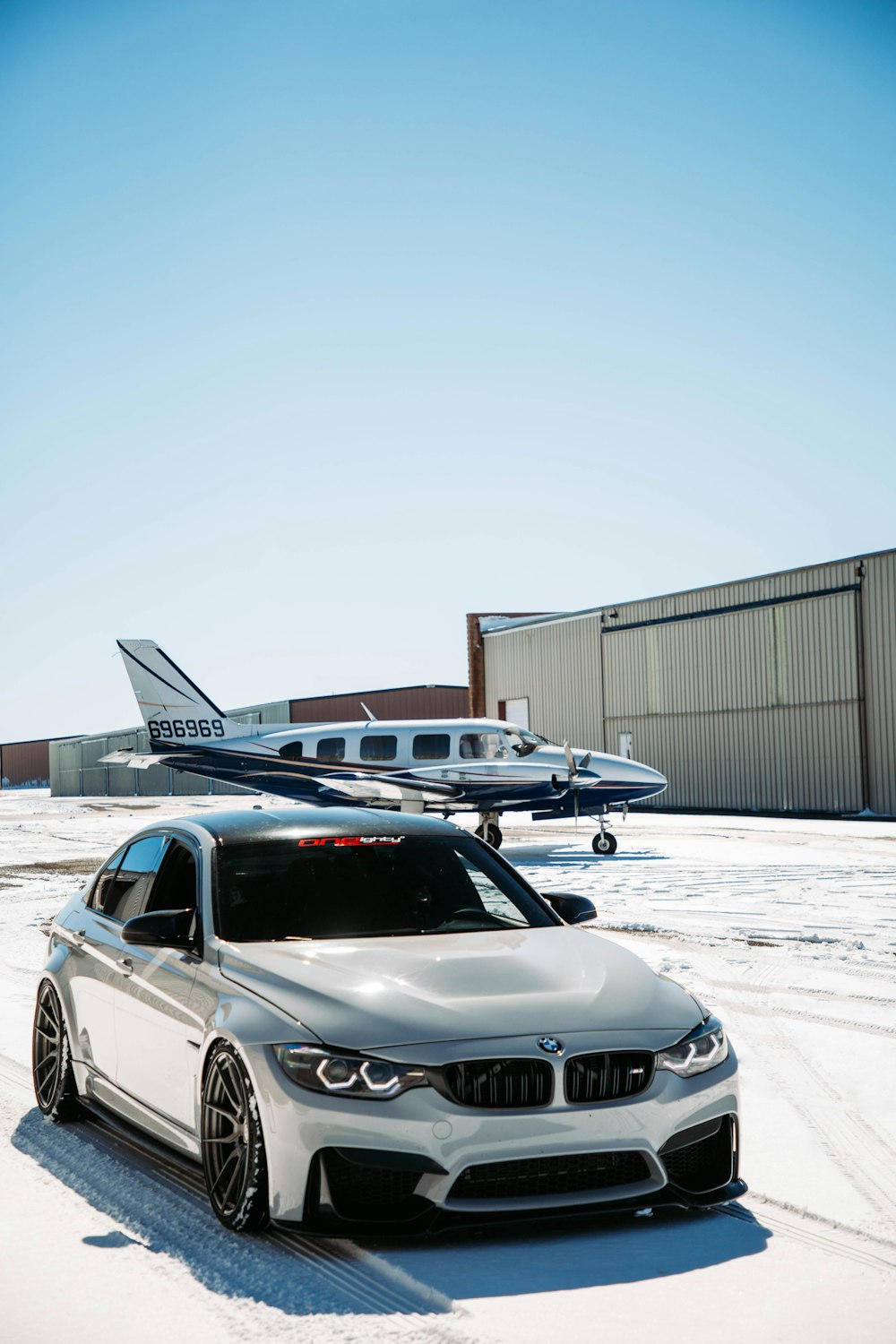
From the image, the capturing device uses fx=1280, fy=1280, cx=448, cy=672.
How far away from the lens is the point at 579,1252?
422 cm

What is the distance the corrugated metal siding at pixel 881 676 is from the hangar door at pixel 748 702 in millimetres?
434

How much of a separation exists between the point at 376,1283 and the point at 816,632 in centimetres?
3603

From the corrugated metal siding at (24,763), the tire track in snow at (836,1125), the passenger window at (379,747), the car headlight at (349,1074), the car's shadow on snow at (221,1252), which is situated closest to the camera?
the car's shadow on snow at (221,1252)

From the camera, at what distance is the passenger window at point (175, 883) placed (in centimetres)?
567

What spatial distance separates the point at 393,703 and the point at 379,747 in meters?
52.1

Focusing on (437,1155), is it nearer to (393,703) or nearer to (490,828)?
(490,828)

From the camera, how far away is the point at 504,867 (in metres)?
5.96

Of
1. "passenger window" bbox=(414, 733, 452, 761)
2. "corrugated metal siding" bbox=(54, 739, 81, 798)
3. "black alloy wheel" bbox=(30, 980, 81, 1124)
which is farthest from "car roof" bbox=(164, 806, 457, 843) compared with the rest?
"corrugated metal siding" bbox=(54, 739, 81, 798)

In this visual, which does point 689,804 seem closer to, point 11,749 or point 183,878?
point 183,878

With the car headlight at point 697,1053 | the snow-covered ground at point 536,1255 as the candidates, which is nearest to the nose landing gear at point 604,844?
the snow-covered ground at point 536,1255

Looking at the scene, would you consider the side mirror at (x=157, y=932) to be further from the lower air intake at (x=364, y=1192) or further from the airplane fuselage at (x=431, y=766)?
the airplane fuselage at (x=431, y=766)

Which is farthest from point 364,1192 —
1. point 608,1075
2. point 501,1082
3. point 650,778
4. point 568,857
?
point 650,778

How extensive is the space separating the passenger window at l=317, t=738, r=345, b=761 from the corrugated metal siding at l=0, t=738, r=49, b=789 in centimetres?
9213

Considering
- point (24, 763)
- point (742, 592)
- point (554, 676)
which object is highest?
point (742, 592)
